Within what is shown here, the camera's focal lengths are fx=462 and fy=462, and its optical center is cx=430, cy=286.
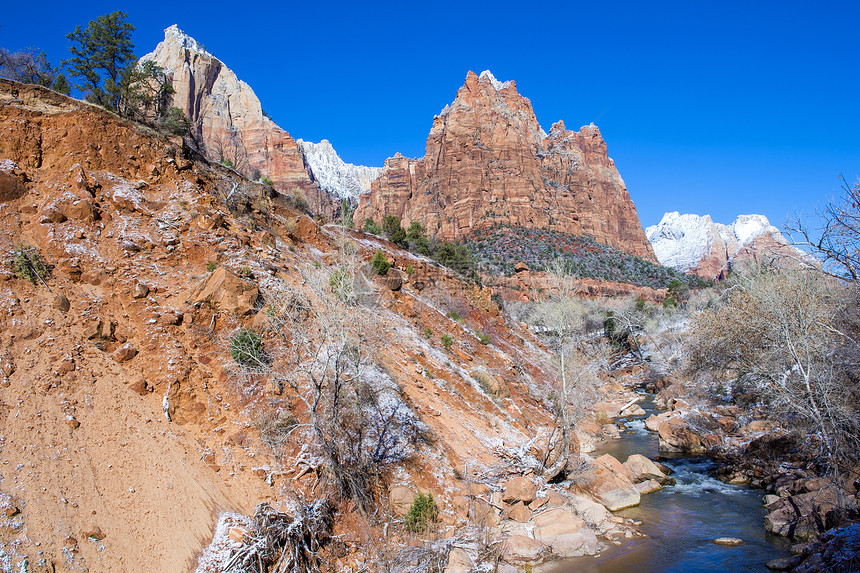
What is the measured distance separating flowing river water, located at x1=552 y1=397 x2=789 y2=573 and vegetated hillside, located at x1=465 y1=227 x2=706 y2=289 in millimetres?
60921

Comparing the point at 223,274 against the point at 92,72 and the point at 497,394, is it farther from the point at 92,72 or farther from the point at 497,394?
the point at 92,72

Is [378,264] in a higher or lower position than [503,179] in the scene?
lower

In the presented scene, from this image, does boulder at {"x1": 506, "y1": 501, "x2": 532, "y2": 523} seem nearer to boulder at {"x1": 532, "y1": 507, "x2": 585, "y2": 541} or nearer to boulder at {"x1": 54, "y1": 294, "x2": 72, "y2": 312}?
boulder at {"x1": 532, "y1": 507, "x2": 585, "y2": 541}

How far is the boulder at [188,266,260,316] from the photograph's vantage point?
40.0 ft

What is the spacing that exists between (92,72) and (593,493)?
28046 millimetres

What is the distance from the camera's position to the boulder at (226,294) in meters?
12.2

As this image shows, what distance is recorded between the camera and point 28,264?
10.2 m

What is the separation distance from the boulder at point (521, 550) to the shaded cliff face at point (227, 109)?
103 metres

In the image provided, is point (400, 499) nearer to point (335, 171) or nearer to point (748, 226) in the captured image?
point (335, 171)

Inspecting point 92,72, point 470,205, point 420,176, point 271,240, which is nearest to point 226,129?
point 420,176

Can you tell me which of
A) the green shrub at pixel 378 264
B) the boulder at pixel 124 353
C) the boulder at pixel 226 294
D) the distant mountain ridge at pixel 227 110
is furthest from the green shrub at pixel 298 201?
the distant mountain ridge at pixel 227 110

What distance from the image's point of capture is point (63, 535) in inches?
266

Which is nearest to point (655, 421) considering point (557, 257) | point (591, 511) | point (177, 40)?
point (591, 511)

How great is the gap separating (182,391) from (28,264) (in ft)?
14.6
